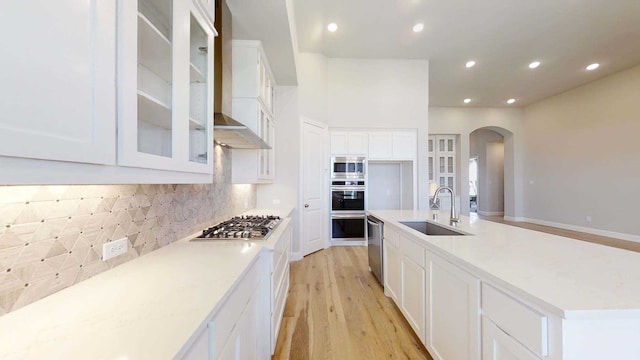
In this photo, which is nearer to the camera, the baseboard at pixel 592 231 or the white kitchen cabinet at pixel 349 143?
the white kitchen cabinet at pixel 349 143

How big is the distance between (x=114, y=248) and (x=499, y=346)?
183 centimetres

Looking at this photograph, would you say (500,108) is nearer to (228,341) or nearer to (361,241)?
(361,241)

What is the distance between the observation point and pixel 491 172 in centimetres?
979

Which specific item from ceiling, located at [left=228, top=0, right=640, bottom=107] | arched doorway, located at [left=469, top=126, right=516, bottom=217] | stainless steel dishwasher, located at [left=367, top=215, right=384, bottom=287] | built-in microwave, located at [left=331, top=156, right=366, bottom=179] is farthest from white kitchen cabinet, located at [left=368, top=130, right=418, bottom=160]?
arched doorway, located at [left=469, top=126, right=516, bottom=217]

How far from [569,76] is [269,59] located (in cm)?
682

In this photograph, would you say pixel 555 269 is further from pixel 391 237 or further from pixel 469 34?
pixel 469 34

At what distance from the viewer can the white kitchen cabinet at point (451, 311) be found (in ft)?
4.17

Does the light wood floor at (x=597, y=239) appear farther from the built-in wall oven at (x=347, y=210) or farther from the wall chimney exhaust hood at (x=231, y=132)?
the wall chimney exhaust hood at (x=231, y=132)

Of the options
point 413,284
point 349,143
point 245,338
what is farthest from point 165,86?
point 349,143

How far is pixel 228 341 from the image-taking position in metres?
1.03

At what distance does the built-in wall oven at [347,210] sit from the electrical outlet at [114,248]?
3.92 metres

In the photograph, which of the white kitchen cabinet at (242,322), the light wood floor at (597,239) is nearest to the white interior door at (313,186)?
the white kitchen cabinet at (242,322)

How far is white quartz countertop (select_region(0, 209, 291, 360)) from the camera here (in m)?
0.63

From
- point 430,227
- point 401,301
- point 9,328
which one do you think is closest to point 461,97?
point 430,227
